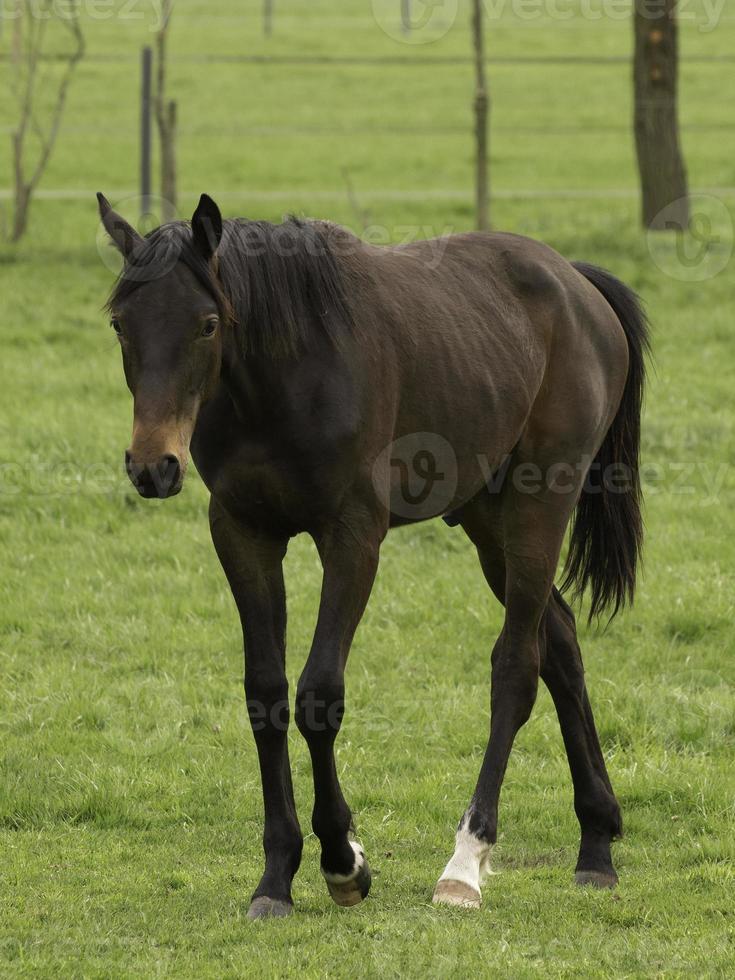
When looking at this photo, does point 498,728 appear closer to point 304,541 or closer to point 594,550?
point 594,550

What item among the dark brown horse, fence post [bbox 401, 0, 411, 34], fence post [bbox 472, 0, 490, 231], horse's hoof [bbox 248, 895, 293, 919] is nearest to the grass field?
horse's hoof [bbox 248, 895, 293, 919]

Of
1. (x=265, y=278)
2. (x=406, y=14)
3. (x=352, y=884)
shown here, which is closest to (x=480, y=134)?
(x=265, y=278)

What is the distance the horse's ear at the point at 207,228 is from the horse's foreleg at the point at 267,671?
2.82 feet

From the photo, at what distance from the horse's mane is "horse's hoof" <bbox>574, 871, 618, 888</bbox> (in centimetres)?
193

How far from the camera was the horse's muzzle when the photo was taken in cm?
372

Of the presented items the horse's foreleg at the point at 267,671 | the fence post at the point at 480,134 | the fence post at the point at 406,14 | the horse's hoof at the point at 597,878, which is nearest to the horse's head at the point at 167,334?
the horse's foreleg at the point at 267,671

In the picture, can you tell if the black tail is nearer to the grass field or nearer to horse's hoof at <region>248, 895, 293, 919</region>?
the grass field

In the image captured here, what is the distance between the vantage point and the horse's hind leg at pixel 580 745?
16.2 feet

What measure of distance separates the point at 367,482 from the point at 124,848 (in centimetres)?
165

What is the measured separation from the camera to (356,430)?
4.37m

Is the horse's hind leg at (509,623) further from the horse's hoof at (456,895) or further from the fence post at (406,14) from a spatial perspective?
the fence post at (406,14)

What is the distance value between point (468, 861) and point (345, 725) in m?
1.71

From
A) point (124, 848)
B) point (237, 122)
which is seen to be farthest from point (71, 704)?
point (237, 122)

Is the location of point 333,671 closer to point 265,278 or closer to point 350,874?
point 350,874
